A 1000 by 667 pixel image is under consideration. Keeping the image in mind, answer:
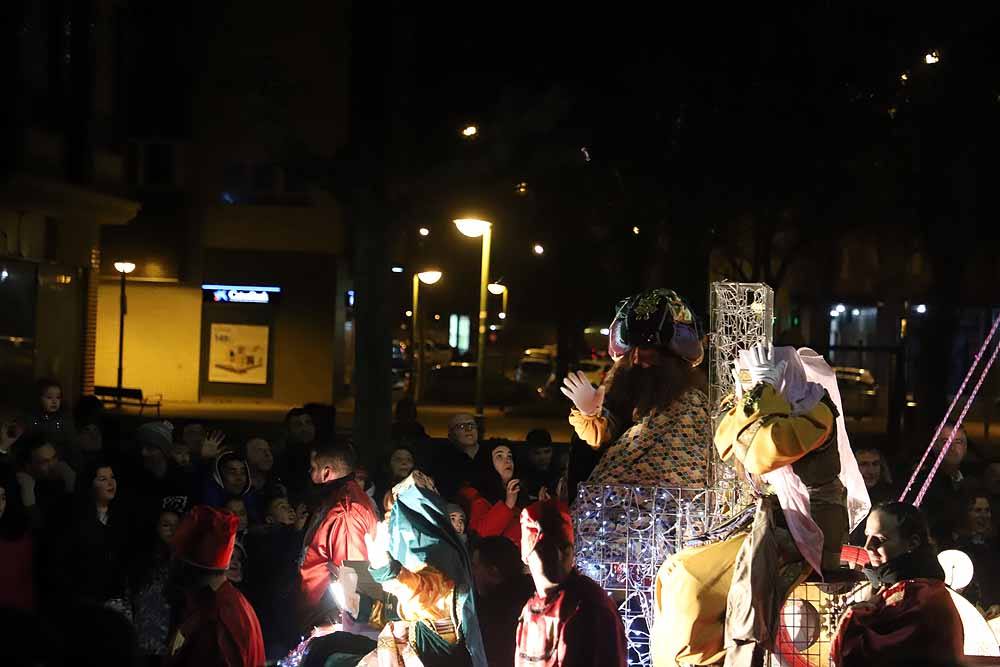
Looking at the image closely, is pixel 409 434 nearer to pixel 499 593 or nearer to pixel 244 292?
pixel 499 593

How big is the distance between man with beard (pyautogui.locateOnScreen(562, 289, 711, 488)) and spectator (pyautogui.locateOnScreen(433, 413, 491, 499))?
11.2 feet

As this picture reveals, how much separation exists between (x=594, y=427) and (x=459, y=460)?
3.81 metres

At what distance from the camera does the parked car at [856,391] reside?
29298 mm

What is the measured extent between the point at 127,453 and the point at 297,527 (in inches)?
101

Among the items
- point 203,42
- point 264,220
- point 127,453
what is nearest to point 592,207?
point 264,220

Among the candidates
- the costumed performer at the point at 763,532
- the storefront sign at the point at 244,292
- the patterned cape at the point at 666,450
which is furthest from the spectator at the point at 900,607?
the storefront sign at the point at 244,292

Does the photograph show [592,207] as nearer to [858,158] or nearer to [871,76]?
[858,158]

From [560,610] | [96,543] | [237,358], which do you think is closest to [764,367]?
[560,610]

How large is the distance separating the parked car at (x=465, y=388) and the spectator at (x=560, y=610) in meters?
28.5

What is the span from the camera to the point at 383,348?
12.7 metres

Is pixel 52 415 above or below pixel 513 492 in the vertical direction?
above

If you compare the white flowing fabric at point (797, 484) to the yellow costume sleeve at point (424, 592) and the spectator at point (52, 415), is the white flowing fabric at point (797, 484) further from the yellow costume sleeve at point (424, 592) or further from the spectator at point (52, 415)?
the spectator at point (52, 415)

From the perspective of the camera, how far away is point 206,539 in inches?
237

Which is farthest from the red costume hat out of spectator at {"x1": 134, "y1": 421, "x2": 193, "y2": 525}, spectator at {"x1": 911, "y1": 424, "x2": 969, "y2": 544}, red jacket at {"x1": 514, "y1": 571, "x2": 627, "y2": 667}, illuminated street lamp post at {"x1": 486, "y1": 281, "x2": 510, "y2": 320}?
illuminated street lamp post at {"x1": 486, "y1": 281, "x2": 510, "y2": 320}
